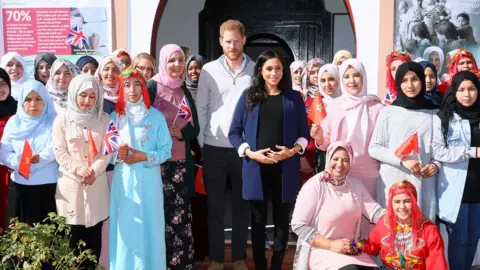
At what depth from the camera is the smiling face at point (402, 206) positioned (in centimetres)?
341

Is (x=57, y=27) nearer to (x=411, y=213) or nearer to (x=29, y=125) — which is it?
(x=29, y=125)

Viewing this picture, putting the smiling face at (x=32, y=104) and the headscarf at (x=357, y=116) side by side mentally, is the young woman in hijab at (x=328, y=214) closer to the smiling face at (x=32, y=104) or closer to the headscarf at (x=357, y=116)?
the headscarf at (x=357, y=116)

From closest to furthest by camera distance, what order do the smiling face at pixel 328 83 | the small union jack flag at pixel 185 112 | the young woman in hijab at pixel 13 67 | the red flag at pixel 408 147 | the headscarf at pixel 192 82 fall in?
1. the red flag at pixel 408 147
2. the small union jack flag at pixel 185 112
3. the smiling face at pixel 328 83
4. the headscarf at pixel 192 82
5. the young woman in hijab at pixel 13 67

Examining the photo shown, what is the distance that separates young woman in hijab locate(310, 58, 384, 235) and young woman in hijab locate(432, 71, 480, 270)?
438mm

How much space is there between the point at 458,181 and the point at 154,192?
202 cm

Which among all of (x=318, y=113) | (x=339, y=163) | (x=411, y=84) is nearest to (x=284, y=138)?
(x=318, y=113)

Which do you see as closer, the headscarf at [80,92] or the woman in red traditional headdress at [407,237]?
the woman in red traditional headdress at [407,237]

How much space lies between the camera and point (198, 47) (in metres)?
9.97

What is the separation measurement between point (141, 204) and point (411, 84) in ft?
6.41

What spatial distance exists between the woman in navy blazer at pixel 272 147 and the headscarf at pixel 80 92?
995 millimetres

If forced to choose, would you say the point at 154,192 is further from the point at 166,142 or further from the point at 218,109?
the point at 218,109

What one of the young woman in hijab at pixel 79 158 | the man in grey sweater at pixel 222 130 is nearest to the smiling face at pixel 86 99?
the young woman in hijab at pixel 79 158

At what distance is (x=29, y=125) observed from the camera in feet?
13.0

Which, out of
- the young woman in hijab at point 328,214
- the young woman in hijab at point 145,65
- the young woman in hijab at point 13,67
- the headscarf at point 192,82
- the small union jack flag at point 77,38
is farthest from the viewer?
the small union jack flag at point 77,38
